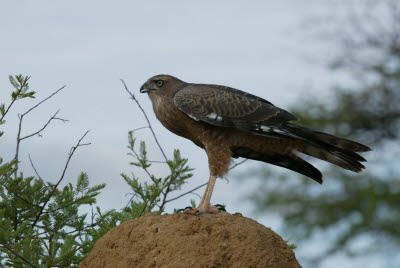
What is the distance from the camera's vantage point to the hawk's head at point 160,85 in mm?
5984

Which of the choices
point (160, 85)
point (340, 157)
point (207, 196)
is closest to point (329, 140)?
point (340, 157)

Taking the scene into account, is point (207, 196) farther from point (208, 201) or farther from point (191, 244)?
point (191, 244)

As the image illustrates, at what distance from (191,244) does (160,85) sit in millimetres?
2448

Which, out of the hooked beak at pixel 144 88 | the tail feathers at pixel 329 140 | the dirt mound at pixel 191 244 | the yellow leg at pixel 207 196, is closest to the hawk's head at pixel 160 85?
the hooked beak at pixel 144 88

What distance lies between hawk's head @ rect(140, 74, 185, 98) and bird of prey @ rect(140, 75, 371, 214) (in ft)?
0.04

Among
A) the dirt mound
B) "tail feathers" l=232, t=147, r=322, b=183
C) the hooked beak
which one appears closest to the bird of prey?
"tail feathers" l=232, t=147, r=322, b=183

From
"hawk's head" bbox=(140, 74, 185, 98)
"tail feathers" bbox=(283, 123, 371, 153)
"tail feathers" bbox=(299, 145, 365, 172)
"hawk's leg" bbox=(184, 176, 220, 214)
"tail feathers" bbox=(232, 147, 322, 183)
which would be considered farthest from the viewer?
"hawk's head" bbox=(140, 74, 185, 98)

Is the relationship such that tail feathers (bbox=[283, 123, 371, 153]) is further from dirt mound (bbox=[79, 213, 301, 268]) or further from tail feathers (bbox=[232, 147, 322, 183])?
dirt mound (bbox=[79, 213, 301, 268])

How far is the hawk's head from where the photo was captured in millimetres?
5984

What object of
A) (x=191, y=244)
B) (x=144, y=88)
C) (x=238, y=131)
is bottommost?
(x=191, y=244)

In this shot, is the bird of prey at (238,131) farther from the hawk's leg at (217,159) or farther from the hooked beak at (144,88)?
the hooked beak at (144,88)

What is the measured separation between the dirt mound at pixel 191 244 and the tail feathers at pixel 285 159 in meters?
1.54

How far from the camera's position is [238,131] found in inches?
222

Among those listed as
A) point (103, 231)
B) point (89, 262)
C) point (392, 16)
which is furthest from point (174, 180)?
point (392, 16)
